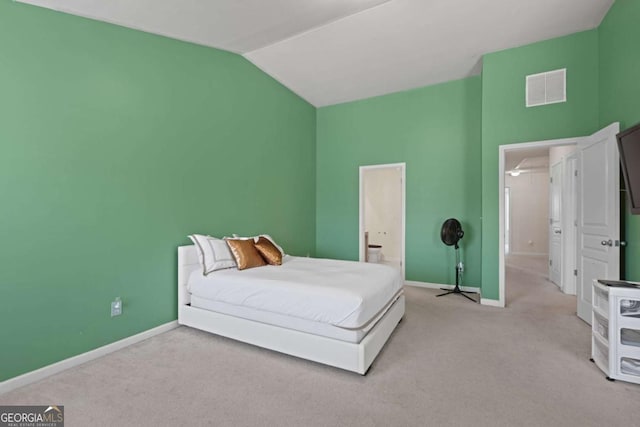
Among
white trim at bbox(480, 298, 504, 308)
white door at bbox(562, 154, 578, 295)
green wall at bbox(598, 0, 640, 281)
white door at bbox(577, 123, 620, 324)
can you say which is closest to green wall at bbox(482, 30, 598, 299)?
white trim at bbox(480, 298, 504, 308)

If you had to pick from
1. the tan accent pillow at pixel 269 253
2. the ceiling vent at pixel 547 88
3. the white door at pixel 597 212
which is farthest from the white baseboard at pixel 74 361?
the ceiling vent at pixel 547 88

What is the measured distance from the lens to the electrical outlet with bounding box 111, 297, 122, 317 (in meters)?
2.55

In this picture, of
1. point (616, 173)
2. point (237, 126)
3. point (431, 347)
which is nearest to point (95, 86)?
point (237, 126)

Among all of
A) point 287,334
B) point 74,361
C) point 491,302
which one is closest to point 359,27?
point 287,334

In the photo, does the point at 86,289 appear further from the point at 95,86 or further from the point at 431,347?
the point at 431,347

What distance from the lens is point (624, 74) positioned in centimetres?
277

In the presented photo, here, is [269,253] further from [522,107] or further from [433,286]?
[522,107]

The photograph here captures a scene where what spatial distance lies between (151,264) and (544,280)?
6372 mm

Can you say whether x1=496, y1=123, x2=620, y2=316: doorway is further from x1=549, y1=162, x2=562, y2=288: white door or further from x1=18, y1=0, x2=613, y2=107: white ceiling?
x1=549, y1=162, x2=562, y2=288: white door

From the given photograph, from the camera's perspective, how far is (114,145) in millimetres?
2564

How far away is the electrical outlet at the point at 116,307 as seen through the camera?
255cm

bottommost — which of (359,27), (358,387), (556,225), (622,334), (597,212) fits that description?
(358,387)

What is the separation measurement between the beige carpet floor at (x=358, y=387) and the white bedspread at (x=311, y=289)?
42cm

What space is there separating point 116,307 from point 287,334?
5.29 ft
